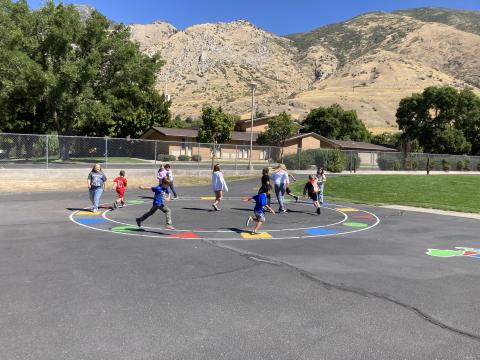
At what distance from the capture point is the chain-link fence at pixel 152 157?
2864 centimetres

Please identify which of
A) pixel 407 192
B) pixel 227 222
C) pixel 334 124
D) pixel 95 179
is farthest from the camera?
pixel 334 124

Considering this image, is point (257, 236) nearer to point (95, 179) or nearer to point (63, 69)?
point (95, 179)

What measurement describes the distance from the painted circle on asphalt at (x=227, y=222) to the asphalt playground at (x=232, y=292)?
15 centimetres

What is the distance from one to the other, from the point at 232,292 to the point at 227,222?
784 centimetres

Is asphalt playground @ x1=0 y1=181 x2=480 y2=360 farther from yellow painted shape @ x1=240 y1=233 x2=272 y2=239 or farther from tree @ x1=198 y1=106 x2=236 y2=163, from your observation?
tree @ x1=198 y1=106 x2=236 y2=163

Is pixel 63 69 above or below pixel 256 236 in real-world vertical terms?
above

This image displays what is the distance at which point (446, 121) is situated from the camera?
7125 cm

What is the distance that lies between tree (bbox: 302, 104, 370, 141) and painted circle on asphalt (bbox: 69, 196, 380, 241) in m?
65.6

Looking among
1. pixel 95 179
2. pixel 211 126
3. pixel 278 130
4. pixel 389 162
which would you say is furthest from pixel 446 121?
pixel 95 179

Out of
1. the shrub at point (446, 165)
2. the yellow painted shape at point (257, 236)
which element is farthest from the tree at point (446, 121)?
the yellow painted shape at point (257, 236)

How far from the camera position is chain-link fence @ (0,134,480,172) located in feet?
94.0

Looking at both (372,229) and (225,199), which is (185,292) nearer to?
(372,229)

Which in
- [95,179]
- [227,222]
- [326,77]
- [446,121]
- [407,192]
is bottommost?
[227,222]

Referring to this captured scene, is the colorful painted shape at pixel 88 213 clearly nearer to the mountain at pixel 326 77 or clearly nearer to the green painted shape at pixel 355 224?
the green painted shape at pixel 355 224
